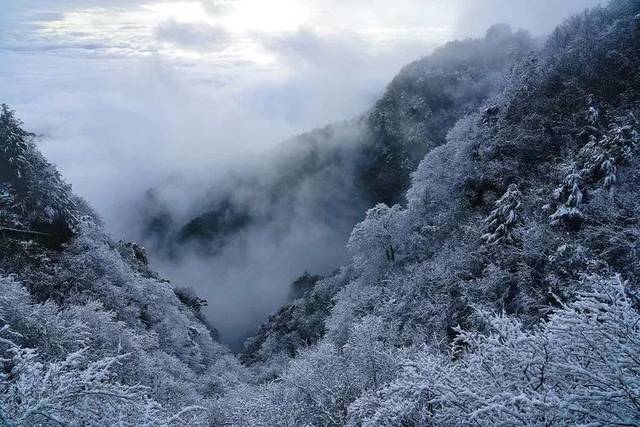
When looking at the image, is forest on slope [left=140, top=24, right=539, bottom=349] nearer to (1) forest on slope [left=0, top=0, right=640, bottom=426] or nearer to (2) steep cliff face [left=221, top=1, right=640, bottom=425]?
(2) steep cliff face [left=221, top=1, right=640, bottom=425]

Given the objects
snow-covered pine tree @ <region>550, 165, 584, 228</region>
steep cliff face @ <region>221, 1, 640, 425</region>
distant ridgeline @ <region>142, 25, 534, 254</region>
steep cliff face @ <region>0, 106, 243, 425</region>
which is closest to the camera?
steep cliff face @ <region>221, 1, 640, 425</region>

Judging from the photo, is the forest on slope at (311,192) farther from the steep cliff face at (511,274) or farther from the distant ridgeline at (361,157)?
the steep cliff face at (511,274)

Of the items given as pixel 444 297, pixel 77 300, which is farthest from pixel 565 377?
pixel 77 300

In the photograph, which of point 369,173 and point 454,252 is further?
point 369,173

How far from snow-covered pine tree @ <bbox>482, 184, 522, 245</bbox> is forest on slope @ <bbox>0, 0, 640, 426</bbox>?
0.16 meters

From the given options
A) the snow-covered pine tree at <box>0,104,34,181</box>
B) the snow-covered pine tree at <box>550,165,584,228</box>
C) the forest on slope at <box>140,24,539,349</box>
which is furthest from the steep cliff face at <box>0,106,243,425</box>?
the forest on slope at <box>140,24,539,349</box>

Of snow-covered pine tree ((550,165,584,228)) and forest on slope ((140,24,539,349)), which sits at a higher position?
snow-covered pine tree ((550,165,584,228))

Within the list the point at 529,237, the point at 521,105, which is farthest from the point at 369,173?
the point at 529,237

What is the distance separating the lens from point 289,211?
512 ft

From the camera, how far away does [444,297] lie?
1093 inches

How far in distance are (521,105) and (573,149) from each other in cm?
989

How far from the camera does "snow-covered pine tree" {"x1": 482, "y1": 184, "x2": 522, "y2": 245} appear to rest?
2606cm

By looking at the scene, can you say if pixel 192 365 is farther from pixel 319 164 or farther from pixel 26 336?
pixel 319 164

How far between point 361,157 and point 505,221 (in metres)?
111
